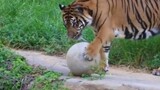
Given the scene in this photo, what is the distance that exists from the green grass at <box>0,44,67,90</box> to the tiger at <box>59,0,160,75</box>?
501 mm

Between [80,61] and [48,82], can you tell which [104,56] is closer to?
[80,61]

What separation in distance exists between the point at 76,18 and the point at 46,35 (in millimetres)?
2554

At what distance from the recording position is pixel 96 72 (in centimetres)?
716

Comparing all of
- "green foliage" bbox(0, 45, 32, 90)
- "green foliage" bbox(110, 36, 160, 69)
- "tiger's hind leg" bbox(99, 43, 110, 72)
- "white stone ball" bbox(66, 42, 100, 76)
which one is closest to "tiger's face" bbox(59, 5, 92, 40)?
"white stone ball" bbox(66, 42, 100, 76)

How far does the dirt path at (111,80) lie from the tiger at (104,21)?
26cm

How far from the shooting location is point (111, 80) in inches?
278

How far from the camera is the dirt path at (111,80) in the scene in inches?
266

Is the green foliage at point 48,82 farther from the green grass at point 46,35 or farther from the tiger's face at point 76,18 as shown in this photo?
the green grass at point 46,35

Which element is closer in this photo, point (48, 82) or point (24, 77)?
point (48, 82)

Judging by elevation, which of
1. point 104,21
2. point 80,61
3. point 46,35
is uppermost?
point 104,21

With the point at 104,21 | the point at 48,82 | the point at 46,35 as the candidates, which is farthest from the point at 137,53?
the point at 46,35

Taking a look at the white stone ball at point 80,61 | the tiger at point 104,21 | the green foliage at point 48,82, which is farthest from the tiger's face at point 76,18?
the green foliage at point 48,82

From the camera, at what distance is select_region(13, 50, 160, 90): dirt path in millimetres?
6762

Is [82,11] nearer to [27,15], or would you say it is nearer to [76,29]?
[76,29]
